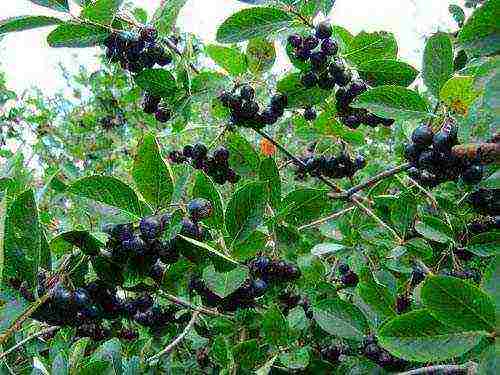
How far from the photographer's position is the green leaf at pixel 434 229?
148 centimetres

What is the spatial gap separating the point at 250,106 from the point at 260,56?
0.55ft

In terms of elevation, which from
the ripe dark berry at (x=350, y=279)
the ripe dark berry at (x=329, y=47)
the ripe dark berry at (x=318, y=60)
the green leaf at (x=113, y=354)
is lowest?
the ripe dark berry at (x=350, y=279)

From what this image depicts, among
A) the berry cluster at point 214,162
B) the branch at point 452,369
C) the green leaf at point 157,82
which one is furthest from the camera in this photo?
the berry cluster at point 214,162

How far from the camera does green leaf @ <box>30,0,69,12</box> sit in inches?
53.4

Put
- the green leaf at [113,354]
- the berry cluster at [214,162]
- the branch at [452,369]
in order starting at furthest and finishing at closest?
the berry cluster at [214,162]
the green leaf at [113,354]
the branch at [452,369]

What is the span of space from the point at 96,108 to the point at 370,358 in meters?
4.54

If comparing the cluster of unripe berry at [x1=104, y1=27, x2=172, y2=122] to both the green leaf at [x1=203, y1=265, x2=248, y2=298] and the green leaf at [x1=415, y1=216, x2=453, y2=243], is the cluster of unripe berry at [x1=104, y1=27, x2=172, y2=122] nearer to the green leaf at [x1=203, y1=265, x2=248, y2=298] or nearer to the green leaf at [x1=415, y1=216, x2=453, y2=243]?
the green leaf at [x1=203, y1=265, x2=248, y2=298]

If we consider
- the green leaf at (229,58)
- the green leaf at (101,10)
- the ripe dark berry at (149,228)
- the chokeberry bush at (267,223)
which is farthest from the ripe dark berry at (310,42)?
the ripe dark berry at (149,228)

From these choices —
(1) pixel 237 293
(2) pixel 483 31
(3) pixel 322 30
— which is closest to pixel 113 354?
(1) pixel 237 293

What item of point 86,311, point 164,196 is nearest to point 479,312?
point 164,196

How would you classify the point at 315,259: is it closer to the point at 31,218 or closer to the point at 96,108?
the point at 31,218

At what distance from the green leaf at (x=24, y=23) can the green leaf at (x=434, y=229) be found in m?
0.99

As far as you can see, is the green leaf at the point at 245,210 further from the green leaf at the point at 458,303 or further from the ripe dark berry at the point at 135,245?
the green leaf at the point at 458,303

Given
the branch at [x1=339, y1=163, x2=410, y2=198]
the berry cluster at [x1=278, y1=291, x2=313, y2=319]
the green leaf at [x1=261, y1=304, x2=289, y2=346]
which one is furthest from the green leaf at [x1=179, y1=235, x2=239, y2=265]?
the berry cluster at [x1=278, y1=291, x2=313, y2=319]
